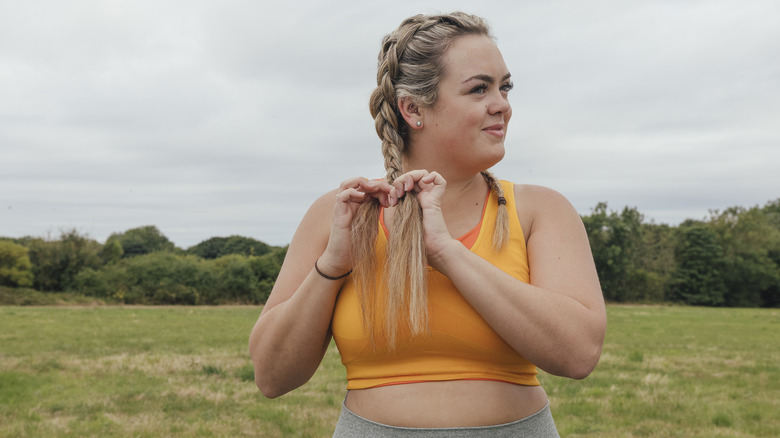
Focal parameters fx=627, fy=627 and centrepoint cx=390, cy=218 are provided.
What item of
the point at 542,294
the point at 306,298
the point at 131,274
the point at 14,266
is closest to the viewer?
the point at 542,294

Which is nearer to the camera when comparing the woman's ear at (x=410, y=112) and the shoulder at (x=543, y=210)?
the shoulder at (x=543, y=210)

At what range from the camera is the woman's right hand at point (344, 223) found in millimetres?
2010

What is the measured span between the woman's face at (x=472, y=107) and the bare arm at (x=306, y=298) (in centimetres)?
33

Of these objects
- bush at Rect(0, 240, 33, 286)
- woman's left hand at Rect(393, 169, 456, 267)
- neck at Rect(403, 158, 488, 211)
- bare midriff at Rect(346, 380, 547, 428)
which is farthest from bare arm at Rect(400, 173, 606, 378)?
bush at Rect(0, 240, 33, 286)

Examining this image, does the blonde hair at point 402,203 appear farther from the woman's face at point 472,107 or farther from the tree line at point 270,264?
the tree line at point 270,264

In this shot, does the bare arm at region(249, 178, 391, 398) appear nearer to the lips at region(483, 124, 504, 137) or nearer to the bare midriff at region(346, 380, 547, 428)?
the bare midriff at region(346, 380, 547, 428)

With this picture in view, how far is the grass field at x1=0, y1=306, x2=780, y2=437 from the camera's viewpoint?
7.74 m

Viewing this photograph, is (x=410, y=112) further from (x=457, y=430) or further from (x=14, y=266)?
(x=14, y=266)

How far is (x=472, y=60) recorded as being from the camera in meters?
2.22

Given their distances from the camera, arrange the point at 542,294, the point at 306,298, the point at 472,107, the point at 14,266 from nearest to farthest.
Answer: the point at 542,294 → the point at 306,298 → the point at 472,107 → the point at 14,266

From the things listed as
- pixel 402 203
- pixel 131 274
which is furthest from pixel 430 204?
pixel 131 274

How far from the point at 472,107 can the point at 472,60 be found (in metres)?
0.18

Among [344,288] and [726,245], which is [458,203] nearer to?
[344,288]

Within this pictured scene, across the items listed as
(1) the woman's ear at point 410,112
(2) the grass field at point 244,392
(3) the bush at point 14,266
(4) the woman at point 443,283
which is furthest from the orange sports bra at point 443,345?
(3) the bush at point 14,266
